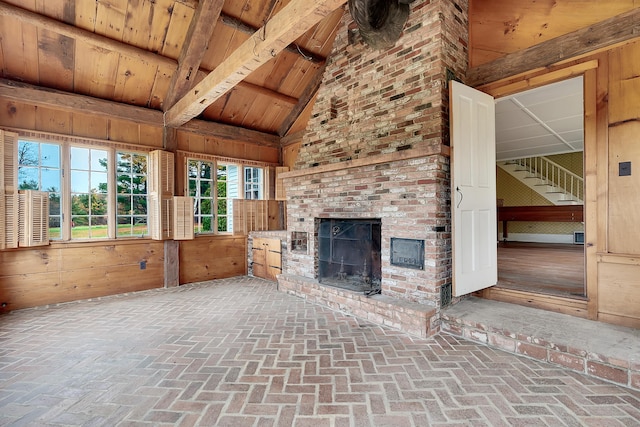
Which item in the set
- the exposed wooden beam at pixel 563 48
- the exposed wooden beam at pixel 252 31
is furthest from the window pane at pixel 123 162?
the exposed wooden beam at pixel 563 48

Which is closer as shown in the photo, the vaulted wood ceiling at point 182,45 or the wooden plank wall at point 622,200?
the wooden plank wall at point 622,200

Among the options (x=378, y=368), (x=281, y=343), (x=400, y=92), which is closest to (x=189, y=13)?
(x=400, y=92)

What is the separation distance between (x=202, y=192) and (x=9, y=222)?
2.64 m

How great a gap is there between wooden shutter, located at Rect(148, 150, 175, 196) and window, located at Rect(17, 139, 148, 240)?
19cm

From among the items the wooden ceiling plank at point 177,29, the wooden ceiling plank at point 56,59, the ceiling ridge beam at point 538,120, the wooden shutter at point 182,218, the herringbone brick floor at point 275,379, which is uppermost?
the wooden ceiling plank at point 177,29

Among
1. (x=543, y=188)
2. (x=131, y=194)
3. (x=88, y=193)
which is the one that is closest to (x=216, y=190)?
(x=131, y=194)

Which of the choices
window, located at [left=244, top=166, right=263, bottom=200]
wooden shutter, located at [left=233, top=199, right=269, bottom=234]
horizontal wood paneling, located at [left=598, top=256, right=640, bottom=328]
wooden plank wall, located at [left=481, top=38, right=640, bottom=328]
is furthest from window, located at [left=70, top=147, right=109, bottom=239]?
horizontal wood paneling, located at [left=598, top=256, right=640, bottom=328]

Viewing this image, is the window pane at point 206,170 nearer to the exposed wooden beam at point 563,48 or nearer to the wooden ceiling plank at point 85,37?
the wooden ceiling plank at point 85,37

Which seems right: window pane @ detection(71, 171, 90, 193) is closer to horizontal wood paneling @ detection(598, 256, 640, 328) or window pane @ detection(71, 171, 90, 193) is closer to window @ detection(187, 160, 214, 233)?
window @ detection(187, 160, 214, 233)

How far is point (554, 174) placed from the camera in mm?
8977

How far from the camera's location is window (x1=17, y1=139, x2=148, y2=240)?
423 centimetres

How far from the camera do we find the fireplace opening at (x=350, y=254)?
376cm

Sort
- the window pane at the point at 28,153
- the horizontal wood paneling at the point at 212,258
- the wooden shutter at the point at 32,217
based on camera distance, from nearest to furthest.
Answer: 1. the wooden shutter at the point at 32,217
2. the window pane at the point at 28,153
3. the horizontal wood paneling at the point at 212,258

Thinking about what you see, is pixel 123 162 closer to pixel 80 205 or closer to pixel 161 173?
pixel 161 173
